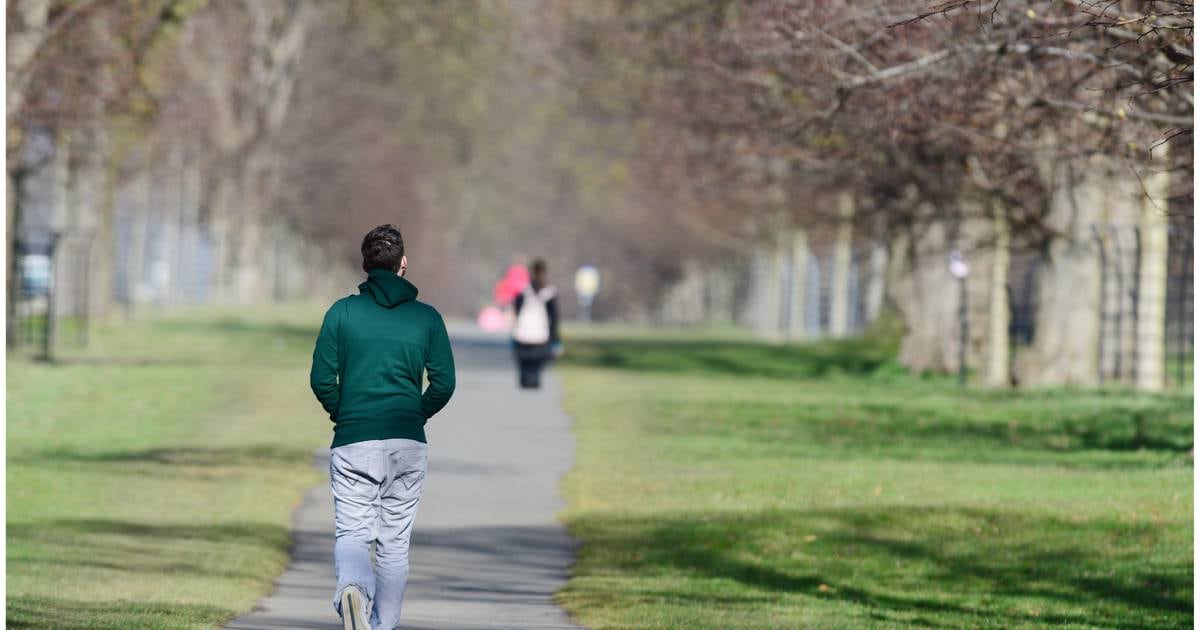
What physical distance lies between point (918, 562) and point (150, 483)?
21.9 feet

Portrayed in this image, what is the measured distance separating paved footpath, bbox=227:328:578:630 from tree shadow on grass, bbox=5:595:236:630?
221 millimetres

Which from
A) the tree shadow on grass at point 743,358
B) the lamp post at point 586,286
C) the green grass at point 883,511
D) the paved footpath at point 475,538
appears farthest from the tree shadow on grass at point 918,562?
the lamp post at point 586,286

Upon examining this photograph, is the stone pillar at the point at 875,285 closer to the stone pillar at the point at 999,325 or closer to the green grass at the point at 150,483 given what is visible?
the stone pillar at the point at 999,325

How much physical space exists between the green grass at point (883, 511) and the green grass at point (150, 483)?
2.07 meters

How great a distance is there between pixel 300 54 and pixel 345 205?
18575 millimetres

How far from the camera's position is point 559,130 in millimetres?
107562

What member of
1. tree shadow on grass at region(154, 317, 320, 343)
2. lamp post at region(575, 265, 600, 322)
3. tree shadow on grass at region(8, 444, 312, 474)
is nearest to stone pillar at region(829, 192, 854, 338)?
tree shadow on grass at region(154, 317, 320, 343)

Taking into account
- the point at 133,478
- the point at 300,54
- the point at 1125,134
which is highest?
the point at 300,54

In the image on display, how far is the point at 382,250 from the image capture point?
329 inches

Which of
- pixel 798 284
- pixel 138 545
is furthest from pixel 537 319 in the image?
pixel 798 284

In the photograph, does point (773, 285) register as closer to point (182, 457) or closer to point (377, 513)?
point (182, 457)

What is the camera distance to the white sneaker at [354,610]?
26.8 feet

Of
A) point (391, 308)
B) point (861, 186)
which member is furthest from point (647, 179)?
point (391, 308)

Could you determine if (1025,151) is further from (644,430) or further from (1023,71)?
(644,430)
